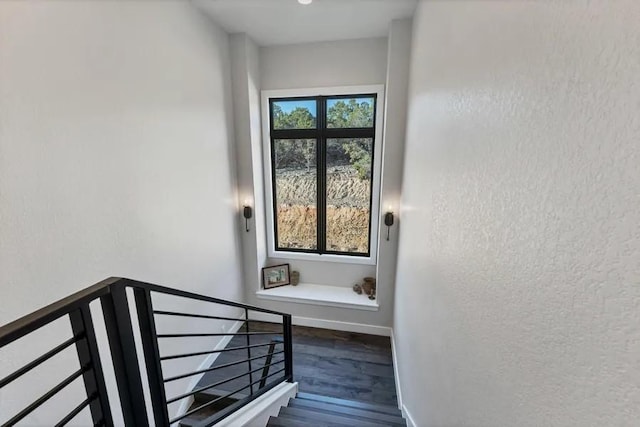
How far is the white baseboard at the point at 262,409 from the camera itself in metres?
1.71

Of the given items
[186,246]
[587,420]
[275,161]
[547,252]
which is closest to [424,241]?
[547,252]

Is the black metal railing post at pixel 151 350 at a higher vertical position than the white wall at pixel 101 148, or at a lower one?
lower

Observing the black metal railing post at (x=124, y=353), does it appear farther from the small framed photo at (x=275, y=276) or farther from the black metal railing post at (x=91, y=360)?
the small framed photo at (x=275, y=276)

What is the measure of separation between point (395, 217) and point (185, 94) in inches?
103

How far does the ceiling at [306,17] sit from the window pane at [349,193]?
1253mm

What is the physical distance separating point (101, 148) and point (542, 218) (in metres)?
2.25

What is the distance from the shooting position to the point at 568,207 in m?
0.55

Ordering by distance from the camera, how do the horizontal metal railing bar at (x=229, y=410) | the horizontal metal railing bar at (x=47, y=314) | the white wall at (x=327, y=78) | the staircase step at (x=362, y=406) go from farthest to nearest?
the white wall at (x=327, y=78), the staircase step at (x=362, y=406), the horizontal metal railing bar at (x=229, y=410), the horizontal metal railing bar at (x=47, y=314)

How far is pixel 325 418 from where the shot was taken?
2170 millimetres

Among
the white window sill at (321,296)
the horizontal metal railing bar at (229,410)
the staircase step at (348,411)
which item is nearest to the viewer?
the horizontal metal railing bar at (229,410)

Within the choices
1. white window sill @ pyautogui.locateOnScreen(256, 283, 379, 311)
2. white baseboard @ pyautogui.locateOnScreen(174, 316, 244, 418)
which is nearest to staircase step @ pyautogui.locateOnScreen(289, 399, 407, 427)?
white baseboard @ pyautogui.locateOnScreen(174, 316, 244, 418)

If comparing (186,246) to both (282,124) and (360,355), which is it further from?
(360,355)

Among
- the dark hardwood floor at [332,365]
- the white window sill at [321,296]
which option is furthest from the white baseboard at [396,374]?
the white window sill at [321,296]

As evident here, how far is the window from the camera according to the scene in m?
3.75
